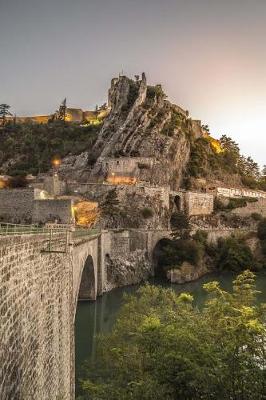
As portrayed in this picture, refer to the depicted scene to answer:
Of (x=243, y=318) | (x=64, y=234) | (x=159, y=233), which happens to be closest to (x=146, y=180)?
(x=159, y=233)

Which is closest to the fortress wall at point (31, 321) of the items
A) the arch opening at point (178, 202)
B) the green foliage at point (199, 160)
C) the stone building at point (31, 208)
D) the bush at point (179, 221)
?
the stone building at point (31, 208)

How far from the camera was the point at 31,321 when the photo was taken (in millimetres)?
11438

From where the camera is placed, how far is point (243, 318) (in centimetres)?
1480

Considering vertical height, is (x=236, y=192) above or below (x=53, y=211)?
above

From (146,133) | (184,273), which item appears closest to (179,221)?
(184,273)

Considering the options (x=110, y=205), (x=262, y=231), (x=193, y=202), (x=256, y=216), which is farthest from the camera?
(x=256, y=216)

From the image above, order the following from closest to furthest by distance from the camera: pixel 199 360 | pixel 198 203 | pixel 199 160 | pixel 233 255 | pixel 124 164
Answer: pixel 199 360
pixel 233 255
pixel 124 164
pixel 198 203
pixel 199 160

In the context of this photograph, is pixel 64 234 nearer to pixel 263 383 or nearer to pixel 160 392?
pixel 160 392

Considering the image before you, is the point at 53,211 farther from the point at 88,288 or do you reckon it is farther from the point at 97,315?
the point at 97,315

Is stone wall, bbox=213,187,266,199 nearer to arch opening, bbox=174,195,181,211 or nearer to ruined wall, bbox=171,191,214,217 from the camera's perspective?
ruined wall, bbox=171,191,214,217

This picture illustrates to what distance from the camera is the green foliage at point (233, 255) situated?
74.8 meters

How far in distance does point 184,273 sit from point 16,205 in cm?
2784

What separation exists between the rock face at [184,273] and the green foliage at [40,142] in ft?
159

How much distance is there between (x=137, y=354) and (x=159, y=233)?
173ft
